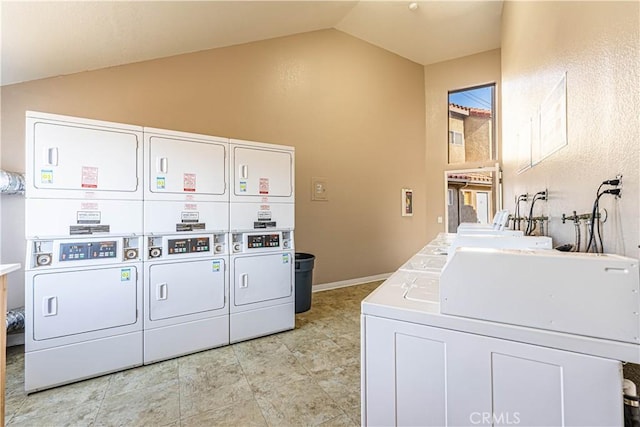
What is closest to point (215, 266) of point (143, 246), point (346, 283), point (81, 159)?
point (143, 246)

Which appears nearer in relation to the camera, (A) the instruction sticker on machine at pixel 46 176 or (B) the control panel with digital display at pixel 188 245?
(A) the instruction sticker on machine at pixel 46 176

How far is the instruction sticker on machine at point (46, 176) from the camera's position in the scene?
2.14 meters

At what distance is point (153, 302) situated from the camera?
254cm

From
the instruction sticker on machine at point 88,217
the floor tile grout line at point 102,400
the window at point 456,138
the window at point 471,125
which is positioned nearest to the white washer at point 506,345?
the floor tile grout line at point 102,400

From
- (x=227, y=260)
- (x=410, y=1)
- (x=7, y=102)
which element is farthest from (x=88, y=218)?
(x=410, y=1)

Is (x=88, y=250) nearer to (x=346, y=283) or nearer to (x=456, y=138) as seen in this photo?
(x=346, y=283)

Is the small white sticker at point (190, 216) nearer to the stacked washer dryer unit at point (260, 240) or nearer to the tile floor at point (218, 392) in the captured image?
the stacked washer dryer unit at point (260, 240)

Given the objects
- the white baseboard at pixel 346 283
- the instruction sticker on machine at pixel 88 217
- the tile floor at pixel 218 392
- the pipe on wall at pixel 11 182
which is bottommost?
the tile floor at pixel 218 392

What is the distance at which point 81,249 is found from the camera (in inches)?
88.8

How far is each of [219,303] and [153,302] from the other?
56cm

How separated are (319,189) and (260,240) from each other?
1899mm

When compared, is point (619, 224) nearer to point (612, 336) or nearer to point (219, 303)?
point (612, 336)

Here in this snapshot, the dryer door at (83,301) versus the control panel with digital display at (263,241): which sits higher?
the control panel with digital display at (263,241)

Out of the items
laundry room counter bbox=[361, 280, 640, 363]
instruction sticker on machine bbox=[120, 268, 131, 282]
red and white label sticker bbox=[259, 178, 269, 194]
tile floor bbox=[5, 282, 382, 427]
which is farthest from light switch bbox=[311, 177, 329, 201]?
laundry room counter bbox=[361, 280, 640, 363]
